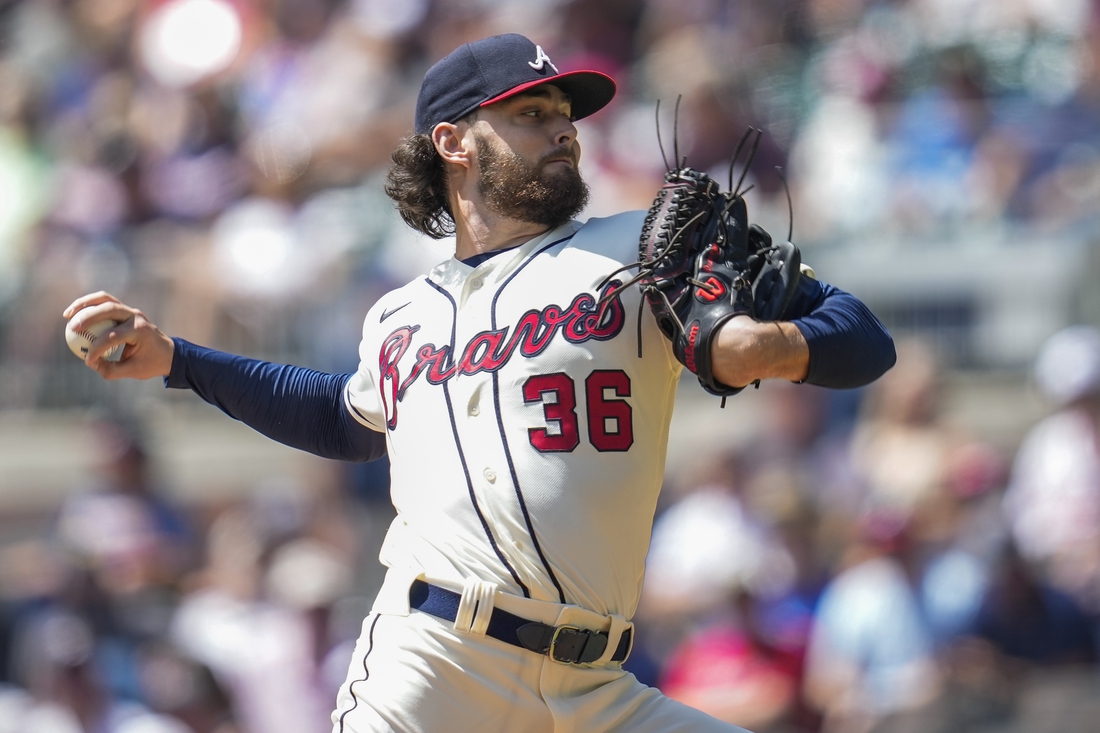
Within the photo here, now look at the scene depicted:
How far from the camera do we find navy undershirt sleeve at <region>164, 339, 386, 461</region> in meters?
3.41

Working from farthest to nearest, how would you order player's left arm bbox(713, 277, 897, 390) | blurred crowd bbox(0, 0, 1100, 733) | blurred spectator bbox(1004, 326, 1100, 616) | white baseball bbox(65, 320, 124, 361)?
blurred spectator bbox(1004, 326, 1100, 616) < blurred crowd bbox(0, 0, 1100, 733) < white baseball bbox(65, 320, 124, 361) < player's left arm bbox(713, 277, 897, 390)

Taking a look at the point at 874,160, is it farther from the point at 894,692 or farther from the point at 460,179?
the point at 460,179

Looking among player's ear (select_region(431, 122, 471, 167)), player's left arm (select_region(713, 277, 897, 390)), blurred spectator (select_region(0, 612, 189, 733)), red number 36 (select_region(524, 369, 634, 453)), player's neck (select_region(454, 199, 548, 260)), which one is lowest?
blurred spectator (select_region(0, 612, 189, 733))

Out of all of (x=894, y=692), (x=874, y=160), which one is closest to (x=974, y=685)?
(x=894, y=692)

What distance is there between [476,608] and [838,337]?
0.89 m

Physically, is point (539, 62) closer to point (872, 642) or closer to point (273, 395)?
point (273, 395)

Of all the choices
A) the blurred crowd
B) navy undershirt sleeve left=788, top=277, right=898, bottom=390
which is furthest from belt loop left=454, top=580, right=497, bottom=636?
the blurred crowd

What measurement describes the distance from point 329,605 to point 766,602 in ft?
6.40

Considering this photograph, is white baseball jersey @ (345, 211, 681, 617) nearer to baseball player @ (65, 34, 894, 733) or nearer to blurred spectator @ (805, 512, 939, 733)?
baseball player @ (65, 34, 894, 733)

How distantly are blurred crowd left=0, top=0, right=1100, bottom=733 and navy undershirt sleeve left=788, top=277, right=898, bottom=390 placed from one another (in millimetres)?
3363

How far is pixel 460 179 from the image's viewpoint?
337 centimetres

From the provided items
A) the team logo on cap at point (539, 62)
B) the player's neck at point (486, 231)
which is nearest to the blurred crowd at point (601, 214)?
the player's neck at point (486, 231)

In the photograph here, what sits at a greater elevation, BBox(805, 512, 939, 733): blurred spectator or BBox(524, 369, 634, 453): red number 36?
BBox(524, 369, 634, 453): red number 36

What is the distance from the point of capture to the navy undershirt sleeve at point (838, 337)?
2.76m
